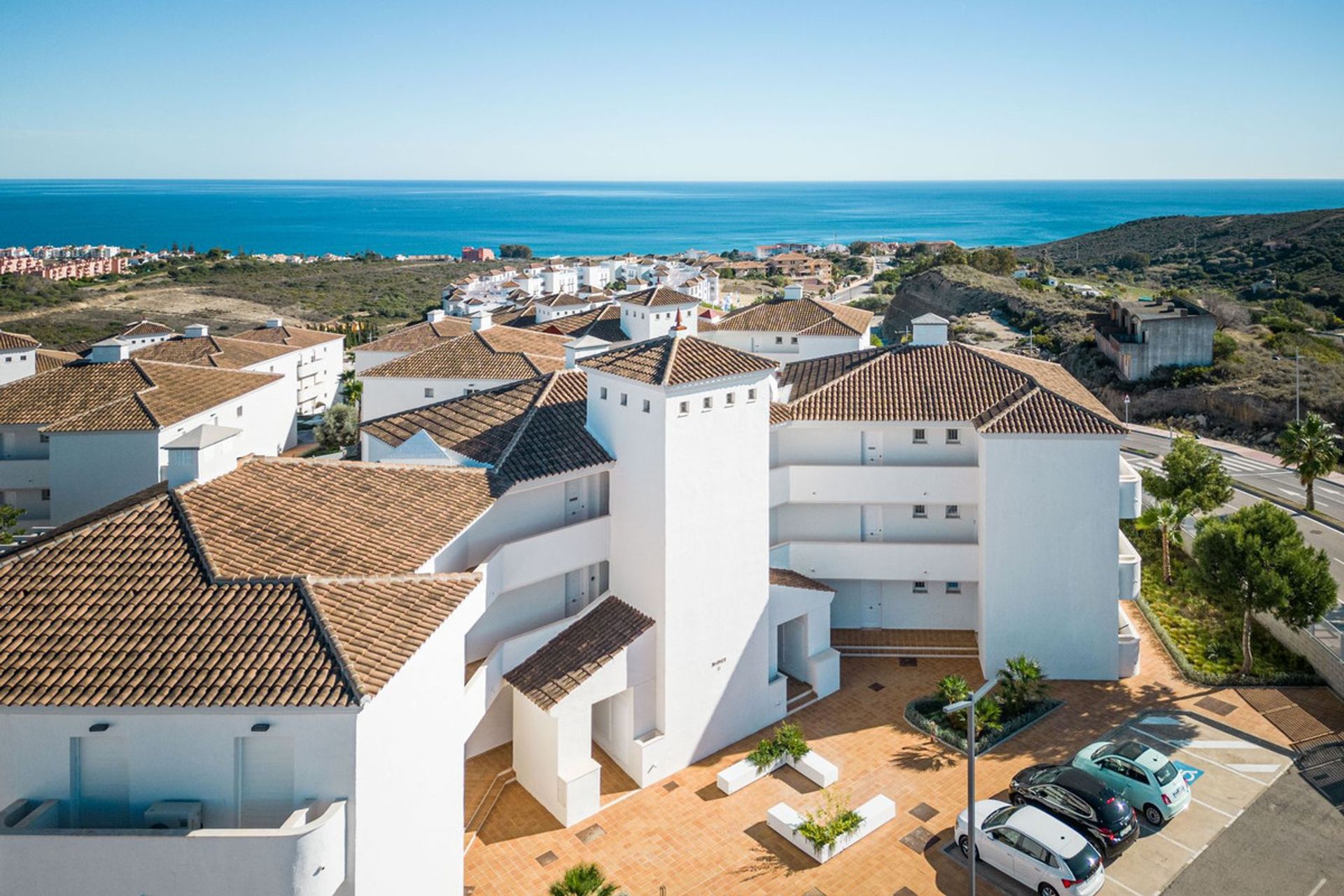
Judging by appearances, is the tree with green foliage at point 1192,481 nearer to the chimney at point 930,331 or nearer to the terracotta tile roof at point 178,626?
the chimney at point 930,331

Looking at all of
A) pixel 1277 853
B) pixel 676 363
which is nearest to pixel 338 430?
pixel 676 363

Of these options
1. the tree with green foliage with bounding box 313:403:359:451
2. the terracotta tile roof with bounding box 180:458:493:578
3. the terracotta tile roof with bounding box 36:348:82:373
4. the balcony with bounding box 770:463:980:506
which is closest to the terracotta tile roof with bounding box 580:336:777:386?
the terracotta tile roof with bounding box 180:458:493:578

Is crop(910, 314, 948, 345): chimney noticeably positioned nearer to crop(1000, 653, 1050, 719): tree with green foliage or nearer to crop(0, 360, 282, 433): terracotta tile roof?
crop(1000, 653, 1050, 719): tree with green foliage

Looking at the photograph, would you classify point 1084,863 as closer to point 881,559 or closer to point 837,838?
point 837,838

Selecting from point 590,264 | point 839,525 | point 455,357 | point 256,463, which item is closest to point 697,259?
point 590,264

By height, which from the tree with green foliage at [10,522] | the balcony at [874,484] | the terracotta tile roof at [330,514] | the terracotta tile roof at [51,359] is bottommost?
the tree with green foliage at [10,522]

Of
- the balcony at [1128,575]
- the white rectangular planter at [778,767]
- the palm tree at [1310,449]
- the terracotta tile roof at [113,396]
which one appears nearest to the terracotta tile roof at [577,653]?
the white rectangular planter at [778,767]

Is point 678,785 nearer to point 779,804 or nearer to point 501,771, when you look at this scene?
point 779,804
